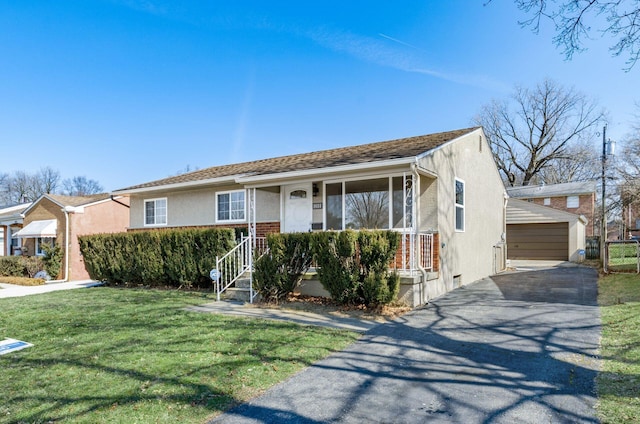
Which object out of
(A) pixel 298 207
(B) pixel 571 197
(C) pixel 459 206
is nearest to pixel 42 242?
(A) pixel 298 207

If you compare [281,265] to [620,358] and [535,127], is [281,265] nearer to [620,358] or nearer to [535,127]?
[620,358]

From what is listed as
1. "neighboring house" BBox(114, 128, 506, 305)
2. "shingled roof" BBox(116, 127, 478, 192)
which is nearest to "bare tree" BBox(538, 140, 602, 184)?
"neighboring house" BBox(114, 128, 506, 305)

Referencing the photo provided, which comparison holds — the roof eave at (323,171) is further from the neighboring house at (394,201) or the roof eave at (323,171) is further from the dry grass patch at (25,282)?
the dry grass patch at (25,282)

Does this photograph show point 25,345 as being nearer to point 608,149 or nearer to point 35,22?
point 35,22

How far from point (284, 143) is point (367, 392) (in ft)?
72.0

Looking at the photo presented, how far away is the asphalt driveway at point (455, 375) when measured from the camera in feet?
11.2

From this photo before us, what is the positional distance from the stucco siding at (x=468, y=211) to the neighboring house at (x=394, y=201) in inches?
1.3

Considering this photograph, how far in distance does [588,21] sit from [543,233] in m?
18.4

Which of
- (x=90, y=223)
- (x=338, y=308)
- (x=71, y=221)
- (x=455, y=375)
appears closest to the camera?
(x=455, y=375)

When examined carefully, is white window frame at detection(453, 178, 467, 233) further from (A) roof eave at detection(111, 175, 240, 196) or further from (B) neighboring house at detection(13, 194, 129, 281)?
(B) neighboring house at detection(13, 194, 129, 281)

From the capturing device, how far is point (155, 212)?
49.6ft

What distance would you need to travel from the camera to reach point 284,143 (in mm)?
24719

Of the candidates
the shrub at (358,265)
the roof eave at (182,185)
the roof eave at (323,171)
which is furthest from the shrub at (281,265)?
the roof eave at (182,185)

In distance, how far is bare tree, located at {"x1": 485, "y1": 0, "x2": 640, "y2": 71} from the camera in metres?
4.84
